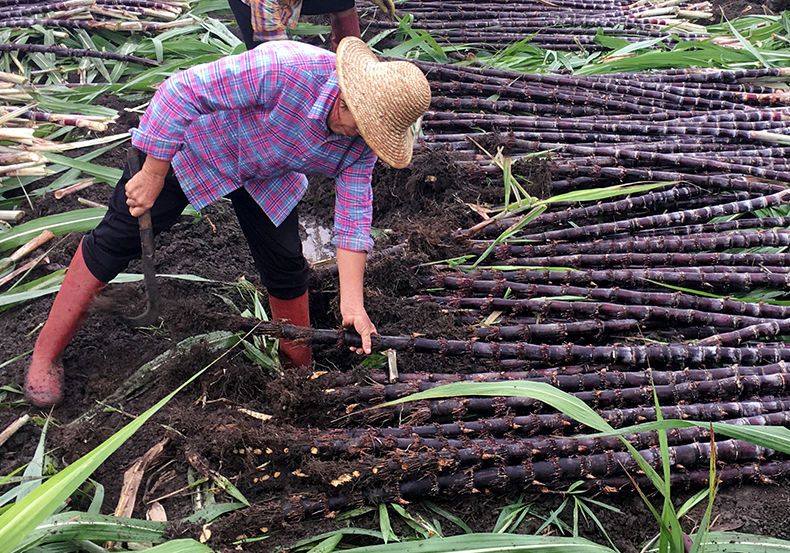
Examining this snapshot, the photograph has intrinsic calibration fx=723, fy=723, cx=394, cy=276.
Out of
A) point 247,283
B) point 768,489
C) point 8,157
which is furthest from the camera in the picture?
point 8,157

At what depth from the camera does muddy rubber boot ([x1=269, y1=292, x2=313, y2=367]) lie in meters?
2.46

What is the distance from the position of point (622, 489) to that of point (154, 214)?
1648mm

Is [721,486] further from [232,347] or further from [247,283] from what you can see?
[247,283]

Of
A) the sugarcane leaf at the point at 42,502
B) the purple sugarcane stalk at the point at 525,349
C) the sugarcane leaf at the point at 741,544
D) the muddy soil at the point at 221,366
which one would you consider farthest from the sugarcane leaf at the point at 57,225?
the sugarcane leaf at the point at 741,544

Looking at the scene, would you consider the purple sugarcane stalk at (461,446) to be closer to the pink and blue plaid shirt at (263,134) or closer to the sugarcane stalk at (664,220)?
the pink and blue plaid shirt at (263,134)

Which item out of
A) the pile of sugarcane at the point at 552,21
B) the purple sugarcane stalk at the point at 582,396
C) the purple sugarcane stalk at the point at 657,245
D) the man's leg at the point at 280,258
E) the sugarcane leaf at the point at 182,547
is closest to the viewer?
the sugarcane leaf at the point at 182,547

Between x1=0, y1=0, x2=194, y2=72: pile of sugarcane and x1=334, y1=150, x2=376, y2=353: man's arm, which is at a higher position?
x1=0, y1=0, x2=194, y2=72: pile of sugarcane

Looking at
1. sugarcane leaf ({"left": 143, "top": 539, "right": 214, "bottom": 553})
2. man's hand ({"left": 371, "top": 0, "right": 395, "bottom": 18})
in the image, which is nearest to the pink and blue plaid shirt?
sugarcane leaf ({"left": 143, "top": 539, "right": 214, "bottom": 553})

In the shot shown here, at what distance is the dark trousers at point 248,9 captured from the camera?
11.4 ft

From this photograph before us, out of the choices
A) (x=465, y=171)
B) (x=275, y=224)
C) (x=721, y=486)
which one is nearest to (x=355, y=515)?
Result: (x=275, y=224)

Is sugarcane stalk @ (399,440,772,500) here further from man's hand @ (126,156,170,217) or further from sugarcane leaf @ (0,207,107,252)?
sugarcane leaf @ (0,207,107,252)

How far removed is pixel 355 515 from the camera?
1.97m

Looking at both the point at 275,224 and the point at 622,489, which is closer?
the point at 622,489

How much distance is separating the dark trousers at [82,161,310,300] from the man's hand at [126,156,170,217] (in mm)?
119
